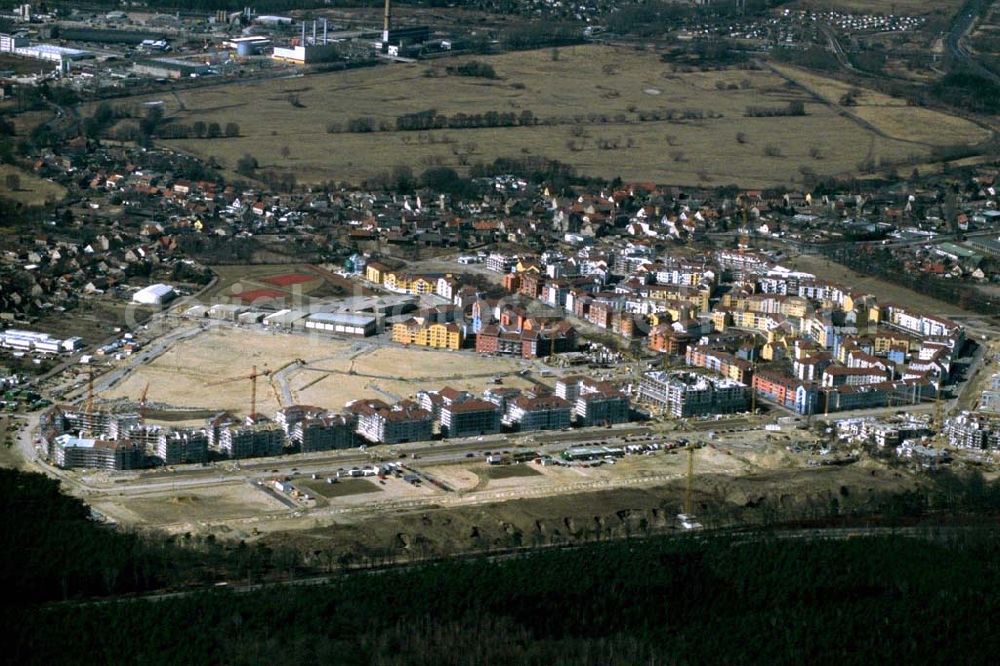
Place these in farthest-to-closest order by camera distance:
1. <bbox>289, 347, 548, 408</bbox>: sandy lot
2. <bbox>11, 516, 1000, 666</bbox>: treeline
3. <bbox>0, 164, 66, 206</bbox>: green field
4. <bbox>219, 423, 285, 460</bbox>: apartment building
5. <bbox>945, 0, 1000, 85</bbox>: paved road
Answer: <bbox>945, 0, 1000, 85</bbox>: paved road
<bbox>0, 164, 66, 206</bbox>: green field
<bbox>289, 347, 548, 408</bbox>: sandy lot
<bbox>219, 423, 285, 460</bbox>: apartment building
<bbox>11, 516, 1000, 666</bbox>: treeline

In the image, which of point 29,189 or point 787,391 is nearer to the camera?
point 787,391

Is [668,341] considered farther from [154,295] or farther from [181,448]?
[181,448]

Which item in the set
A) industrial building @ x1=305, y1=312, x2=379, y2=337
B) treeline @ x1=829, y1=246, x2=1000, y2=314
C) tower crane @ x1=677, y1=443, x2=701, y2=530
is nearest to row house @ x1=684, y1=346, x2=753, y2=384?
tower crane @ x1=677, y1=443, x2=701, y2=530

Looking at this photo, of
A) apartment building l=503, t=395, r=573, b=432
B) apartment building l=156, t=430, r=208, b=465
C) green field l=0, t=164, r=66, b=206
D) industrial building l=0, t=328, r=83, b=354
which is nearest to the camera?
apartment building l=156, t=430, r=208, b=465

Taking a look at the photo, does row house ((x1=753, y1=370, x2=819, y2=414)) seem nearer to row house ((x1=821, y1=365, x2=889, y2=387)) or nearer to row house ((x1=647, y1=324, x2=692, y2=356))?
row house ((x1=821, y1=365, x2=889, y2=387))

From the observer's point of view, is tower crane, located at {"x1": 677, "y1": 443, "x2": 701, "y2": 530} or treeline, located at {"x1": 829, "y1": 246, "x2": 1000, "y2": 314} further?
treeline, located at {"x1": 829, "y1": 246, "x2": 1000, "y2": 314}

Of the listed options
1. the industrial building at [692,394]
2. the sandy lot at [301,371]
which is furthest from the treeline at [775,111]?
the industrial building at [692,394]

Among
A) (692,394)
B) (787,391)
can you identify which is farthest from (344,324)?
(787,391)
